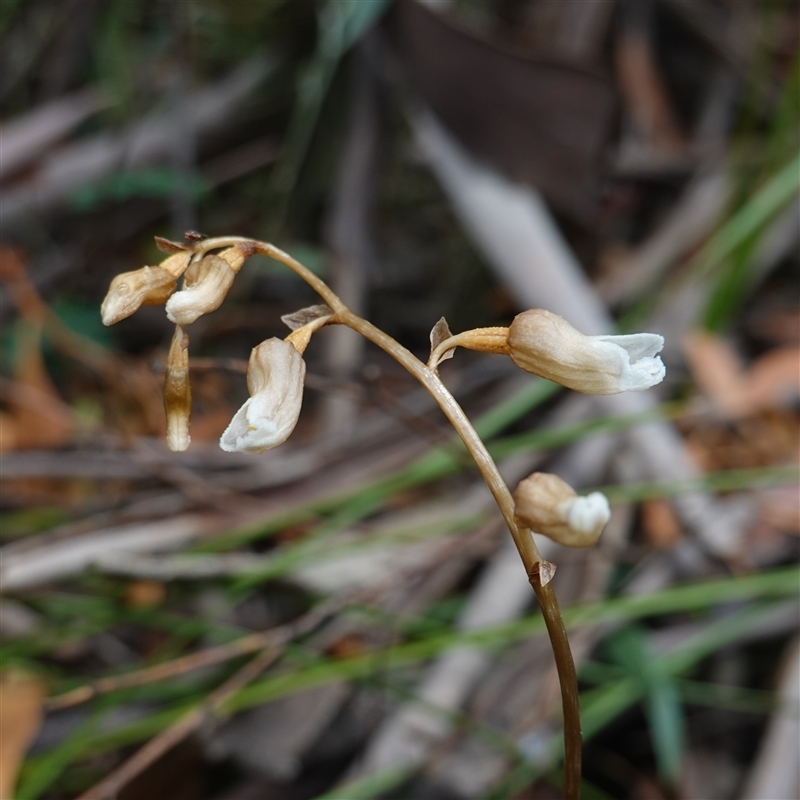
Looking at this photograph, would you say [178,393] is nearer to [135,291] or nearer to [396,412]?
[135,291]

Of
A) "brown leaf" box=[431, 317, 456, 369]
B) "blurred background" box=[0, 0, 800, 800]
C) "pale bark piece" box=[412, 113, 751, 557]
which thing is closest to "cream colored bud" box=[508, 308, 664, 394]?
"brown leaf" box=[431, 317, 456, 369]

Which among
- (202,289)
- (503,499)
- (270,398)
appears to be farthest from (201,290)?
(503,499)

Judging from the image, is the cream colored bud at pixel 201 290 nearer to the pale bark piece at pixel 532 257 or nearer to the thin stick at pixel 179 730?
the thin stick at pixel 179 730

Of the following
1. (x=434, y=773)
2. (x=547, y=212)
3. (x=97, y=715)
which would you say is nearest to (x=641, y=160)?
(x=547, y=212)

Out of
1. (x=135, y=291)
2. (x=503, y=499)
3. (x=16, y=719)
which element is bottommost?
(x=16, y=719)

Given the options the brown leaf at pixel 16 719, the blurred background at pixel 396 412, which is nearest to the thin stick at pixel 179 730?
the blurred background at pixel 396 412

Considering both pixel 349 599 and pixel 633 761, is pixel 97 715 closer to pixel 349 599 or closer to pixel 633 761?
pixel 349 599
